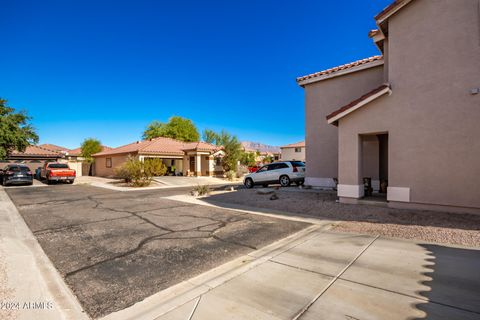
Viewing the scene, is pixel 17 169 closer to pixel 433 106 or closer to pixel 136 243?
pixel 136 243

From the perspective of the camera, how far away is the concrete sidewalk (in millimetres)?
2889

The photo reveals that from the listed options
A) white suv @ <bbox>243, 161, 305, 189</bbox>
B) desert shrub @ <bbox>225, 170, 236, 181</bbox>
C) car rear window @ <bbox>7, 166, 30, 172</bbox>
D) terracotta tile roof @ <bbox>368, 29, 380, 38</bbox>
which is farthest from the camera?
desert shrub @ <bbox>225, 170, 236, 181</bbox>

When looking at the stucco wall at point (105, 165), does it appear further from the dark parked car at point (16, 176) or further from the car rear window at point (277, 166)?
the car rear window at point (277, 166)

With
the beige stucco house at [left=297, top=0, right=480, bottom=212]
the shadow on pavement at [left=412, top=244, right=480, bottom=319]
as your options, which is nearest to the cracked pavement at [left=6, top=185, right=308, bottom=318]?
the shadow on pavement at [left=412, top=244, right=480, bottom=319]

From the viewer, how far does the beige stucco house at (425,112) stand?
719 cm

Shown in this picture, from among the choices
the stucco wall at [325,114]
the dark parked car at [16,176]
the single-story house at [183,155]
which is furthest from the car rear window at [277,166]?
the dark parked car at [16,176]

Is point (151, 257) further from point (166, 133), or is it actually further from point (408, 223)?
point (166, 133)

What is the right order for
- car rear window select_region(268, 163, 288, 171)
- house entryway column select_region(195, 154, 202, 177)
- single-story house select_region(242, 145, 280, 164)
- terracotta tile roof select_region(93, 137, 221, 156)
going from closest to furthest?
car rear window select_region(268, 163, 288, 171) < terracotta tile roof select_region(93, 137, 221, 156) < house entryway column select_region(195, 154, 202, 177) < single-story house select_region(242, 145, 280, 164)

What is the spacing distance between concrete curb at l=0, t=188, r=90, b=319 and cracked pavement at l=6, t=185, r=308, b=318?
5.2 inches

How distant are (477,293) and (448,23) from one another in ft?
26.9

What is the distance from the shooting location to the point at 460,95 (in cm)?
732

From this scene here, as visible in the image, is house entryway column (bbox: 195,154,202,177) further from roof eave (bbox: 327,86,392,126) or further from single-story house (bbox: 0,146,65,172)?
single-story house (bbox: 0,146,65,172)

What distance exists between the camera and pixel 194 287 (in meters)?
3.57

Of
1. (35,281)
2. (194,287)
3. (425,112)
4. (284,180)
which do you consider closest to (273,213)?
(194,287)
